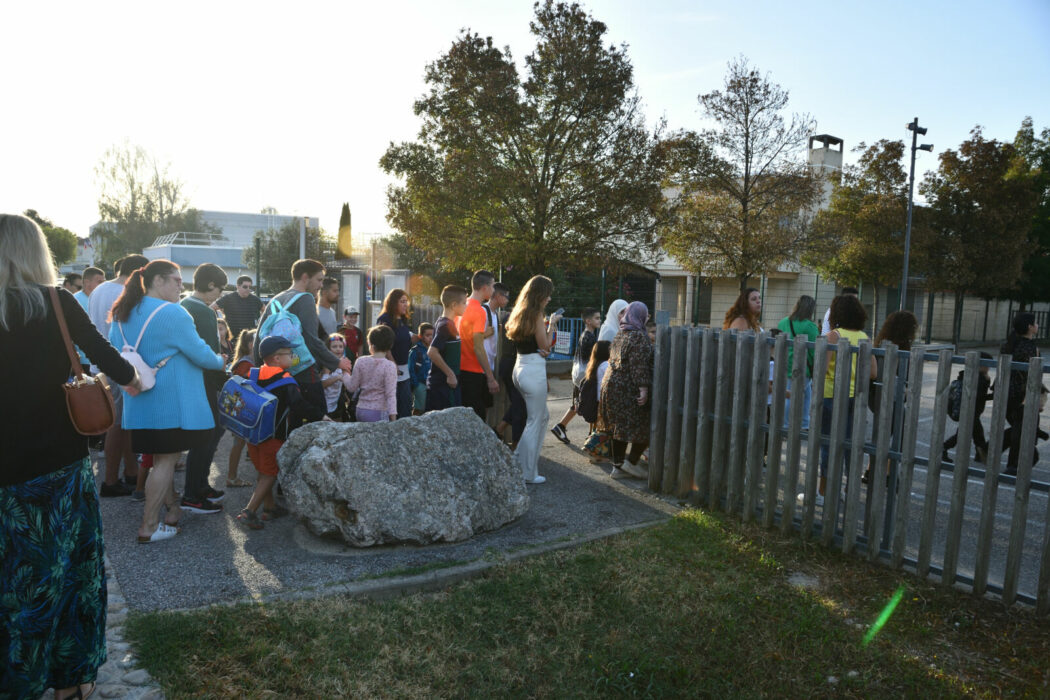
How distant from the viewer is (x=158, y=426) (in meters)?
4.53

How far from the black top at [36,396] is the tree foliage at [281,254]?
3628 cm

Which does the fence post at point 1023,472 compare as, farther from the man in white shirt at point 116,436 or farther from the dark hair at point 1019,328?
the man in white shirt at point 116,436

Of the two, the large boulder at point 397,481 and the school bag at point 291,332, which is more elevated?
the school bag at point 291,332

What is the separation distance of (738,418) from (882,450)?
3.78ft

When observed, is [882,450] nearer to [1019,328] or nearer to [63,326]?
[1019,328]

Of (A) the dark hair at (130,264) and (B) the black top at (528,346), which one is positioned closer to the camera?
(A) the dark hair at (130,264)

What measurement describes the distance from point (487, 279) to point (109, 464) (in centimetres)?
362

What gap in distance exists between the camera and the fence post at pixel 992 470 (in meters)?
3.84

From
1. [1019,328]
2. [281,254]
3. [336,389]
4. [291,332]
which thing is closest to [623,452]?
[336,389]

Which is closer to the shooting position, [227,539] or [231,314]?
[227,539]

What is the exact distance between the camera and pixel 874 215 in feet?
72.9

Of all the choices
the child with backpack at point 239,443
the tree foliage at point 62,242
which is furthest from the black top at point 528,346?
the tree foliage at point 62,242

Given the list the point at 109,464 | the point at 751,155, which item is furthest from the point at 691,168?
the point at 109,464

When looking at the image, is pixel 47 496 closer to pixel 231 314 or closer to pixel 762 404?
pixel 762 404
